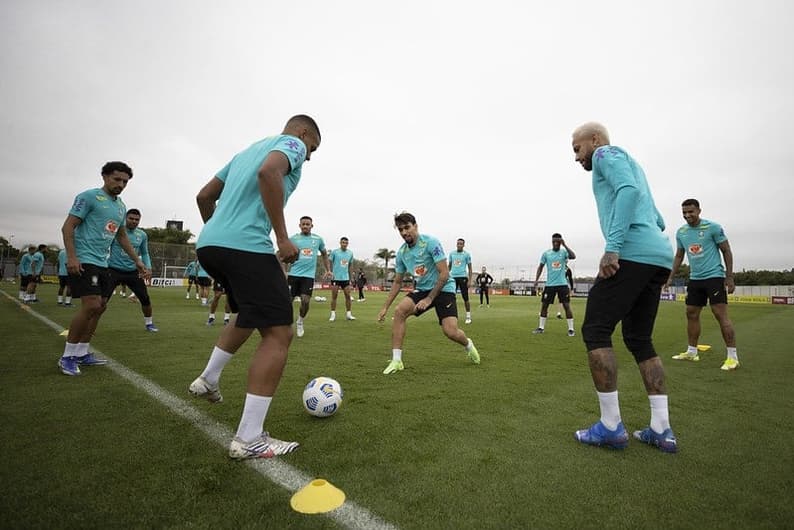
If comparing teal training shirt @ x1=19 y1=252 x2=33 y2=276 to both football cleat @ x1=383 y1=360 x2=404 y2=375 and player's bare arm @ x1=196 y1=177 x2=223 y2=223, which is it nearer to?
football cleat @ x1=383 y1=360 x2=404 y2=375

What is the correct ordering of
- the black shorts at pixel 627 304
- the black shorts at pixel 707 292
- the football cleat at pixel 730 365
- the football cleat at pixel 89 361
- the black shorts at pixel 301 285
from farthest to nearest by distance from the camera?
1. the black shorts at pixel 301 285
2. the black shorts at pixel 707 292
3. the football cleat at pixel 730 365
4. the football cleat at pixel 89 361
5. the black shorts at pixel 627 304

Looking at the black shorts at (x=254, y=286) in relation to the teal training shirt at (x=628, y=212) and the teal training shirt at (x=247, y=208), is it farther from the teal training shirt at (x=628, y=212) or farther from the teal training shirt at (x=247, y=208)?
the teal training shirt at (x=628, y=212)

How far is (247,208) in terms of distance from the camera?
276 centimetres

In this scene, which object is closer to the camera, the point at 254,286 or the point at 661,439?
the point at 254,286

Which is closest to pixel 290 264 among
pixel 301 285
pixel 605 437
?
pixel 605 437

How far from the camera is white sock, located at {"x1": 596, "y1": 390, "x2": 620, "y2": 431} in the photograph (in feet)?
9.44

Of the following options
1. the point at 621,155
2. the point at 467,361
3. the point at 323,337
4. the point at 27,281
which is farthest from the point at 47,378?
the point at 27,281

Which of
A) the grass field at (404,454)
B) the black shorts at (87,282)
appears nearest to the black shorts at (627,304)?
the grass field at (404,454)

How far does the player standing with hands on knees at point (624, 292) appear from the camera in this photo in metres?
2.91

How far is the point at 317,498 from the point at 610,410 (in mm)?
2145

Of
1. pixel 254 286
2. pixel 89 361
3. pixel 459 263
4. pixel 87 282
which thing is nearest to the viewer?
pixel 254 286

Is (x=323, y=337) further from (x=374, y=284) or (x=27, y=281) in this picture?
(x=374, y=284)

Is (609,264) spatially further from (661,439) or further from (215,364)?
(215,364)

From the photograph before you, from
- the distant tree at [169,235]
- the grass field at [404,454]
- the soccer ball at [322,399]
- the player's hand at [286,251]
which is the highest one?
the distant tree at [169,235]
